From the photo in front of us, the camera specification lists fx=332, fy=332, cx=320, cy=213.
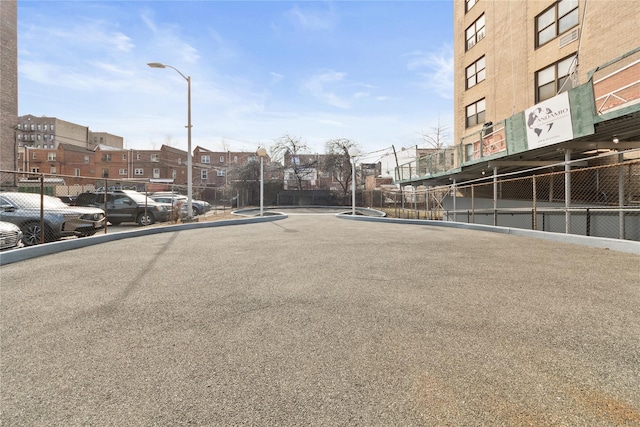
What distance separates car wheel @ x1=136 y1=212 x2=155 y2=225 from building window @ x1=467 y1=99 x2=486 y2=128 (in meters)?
21.2

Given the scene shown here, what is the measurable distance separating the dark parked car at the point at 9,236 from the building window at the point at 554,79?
Result: 68.3 feet

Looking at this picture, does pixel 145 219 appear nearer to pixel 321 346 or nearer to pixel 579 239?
pixel 321 346

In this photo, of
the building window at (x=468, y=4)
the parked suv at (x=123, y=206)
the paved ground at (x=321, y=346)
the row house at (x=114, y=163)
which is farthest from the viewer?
the row house at (x=114, y=163)

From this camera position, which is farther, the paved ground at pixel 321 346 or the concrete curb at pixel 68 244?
the concrete curb at pixel 68 244

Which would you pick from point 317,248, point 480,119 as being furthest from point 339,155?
point 317,248

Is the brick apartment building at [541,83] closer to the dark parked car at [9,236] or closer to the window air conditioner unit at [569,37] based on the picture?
the window air conditioner unit at [569,37]

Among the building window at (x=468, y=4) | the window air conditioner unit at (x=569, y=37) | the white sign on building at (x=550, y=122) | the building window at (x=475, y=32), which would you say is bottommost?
the white sign on building at (x=550, y=122)

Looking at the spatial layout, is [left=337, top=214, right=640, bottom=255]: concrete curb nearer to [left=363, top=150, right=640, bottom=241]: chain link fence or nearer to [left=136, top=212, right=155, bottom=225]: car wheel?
[left=363, top=150, right=640, bottom=241]: chain link fence

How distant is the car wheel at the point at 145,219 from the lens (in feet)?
49.1

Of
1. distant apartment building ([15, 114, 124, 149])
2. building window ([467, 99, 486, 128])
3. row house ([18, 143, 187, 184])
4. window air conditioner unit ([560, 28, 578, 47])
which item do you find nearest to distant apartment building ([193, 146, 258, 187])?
row house ([18, 143, 187, 184])

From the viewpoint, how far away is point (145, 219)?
1482 cm

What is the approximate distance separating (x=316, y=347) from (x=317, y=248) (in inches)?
221

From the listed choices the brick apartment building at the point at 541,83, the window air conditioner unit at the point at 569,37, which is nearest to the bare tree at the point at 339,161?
the brick apartment building at the point at 541,83

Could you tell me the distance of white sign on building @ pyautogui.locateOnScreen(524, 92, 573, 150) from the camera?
11125 millimetres
